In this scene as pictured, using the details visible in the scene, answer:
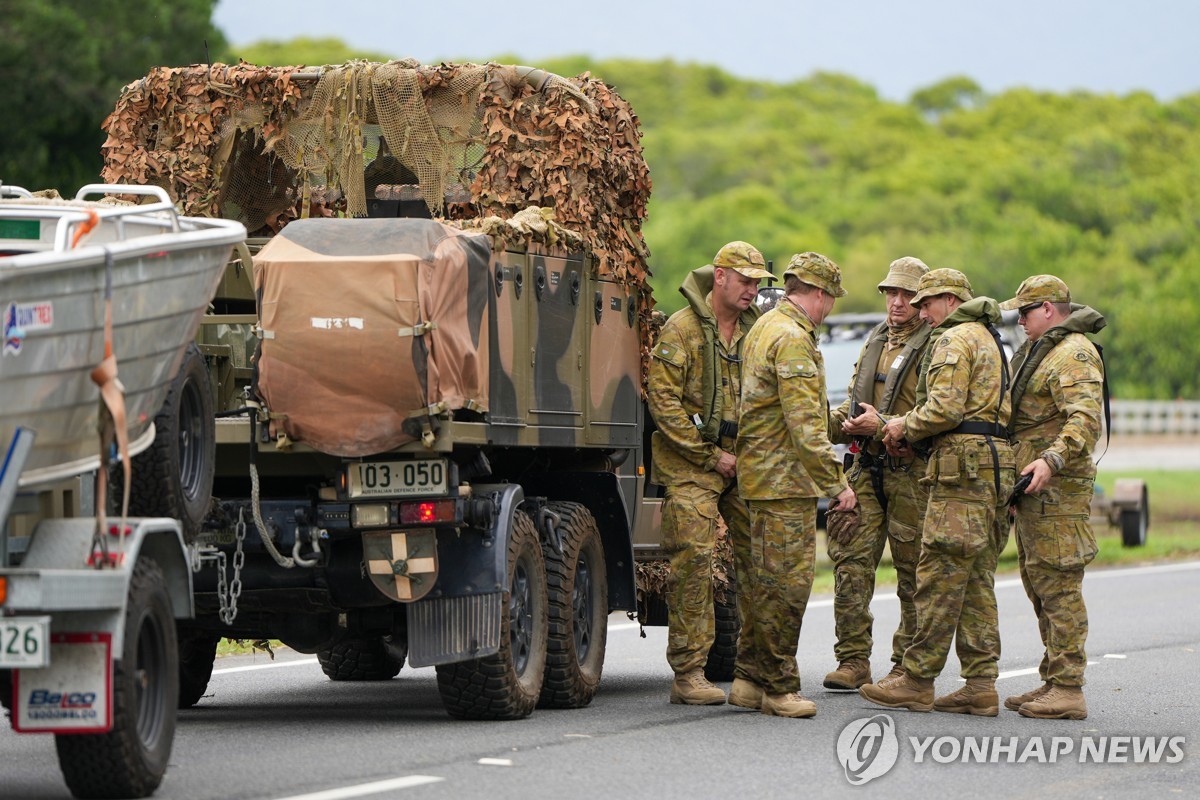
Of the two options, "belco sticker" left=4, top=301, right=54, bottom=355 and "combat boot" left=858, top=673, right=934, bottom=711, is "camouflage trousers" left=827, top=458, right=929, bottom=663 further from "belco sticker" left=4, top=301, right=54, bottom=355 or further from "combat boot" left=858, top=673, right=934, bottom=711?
"belco sticker" left=4, top=301, right=54, bottom=355

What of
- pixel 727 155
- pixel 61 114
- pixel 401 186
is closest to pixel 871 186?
pixel 727 155

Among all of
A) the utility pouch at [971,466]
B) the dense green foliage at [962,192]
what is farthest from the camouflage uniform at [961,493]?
the dense green foliage at [962,192]

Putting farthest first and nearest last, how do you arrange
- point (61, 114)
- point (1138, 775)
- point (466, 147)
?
point (61, 114) < point (466, 147) < point (1138, 775)

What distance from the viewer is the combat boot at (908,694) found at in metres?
11.2

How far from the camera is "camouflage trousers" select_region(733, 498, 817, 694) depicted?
424 inches

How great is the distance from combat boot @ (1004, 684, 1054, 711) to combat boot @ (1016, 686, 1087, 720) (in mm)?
100

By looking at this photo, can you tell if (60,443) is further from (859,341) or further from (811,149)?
(811,149)

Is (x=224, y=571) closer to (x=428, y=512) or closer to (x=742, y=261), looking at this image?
(x=428, y=512)

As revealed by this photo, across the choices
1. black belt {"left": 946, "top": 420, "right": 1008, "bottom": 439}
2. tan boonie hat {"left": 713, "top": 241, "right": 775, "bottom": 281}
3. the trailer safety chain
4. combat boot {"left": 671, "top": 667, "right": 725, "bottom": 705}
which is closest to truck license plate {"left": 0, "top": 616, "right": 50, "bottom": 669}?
the trailer safety chain

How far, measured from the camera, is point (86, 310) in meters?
7.39

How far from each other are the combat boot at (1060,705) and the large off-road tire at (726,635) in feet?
7.77

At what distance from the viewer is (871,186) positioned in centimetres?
12912

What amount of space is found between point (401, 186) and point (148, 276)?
4748mm

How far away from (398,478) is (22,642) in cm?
270
